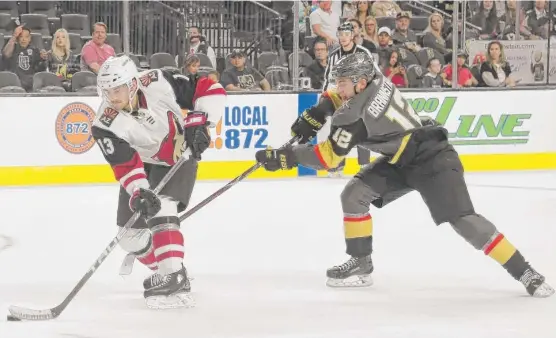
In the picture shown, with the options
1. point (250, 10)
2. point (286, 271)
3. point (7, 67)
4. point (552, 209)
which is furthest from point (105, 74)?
point (250, 10)

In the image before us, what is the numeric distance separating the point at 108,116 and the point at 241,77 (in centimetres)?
481

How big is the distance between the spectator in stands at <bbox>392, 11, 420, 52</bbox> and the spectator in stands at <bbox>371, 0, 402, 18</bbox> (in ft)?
0.43

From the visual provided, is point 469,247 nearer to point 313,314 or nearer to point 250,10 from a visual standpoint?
point 313,314

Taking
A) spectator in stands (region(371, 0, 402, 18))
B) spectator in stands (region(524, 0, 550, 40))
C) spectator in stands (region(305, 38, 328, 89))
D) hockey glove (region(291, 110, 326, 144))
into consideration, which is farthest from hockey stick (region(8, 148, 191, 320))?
spectator in stands (region(524, 0, 550, 40))

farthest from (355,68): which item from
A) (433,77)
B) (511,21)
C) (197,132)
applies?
(511,21)

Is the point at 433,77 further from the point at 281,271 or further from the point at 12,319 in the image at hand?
the point at 12,319

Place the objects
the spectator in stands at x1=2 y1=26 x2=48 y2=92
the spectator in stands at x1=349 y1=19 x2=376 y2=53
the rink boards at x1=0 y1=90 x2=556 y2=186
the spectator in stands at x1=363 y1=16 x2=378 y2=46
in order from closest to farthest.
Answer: the rink boards at x1=0 y1=90 x2=556 y2=186
the spectator in stands at x1=2 y1=26 x2=48 y2=92
the spectator in stands at x1=349 y1=19 x2=376 y2=53
the spectator in stands at x1=363 y1=16 x2=378 y2=46

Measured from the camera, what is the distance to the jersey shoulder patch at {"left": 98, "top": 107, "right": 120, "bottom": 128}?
14.7ft

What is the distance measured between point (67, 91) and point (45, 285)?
153 inches

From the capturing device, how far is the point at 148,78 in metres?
4.66

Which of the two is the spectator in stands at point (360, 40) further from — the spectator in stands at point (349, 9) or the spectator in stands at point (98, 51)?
the spectator in stands at point (98, 51)

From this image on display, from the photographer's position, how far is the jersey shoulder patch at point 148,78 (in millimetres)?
4645

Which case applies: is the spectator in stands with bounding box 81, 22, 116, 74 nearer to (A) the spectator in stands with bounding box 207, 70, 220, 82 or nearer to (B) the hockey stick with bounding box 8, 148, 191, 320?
(A) the spectator in stands with bounding box 207, 70, 220, 82

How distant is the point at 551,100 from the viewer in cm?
978
